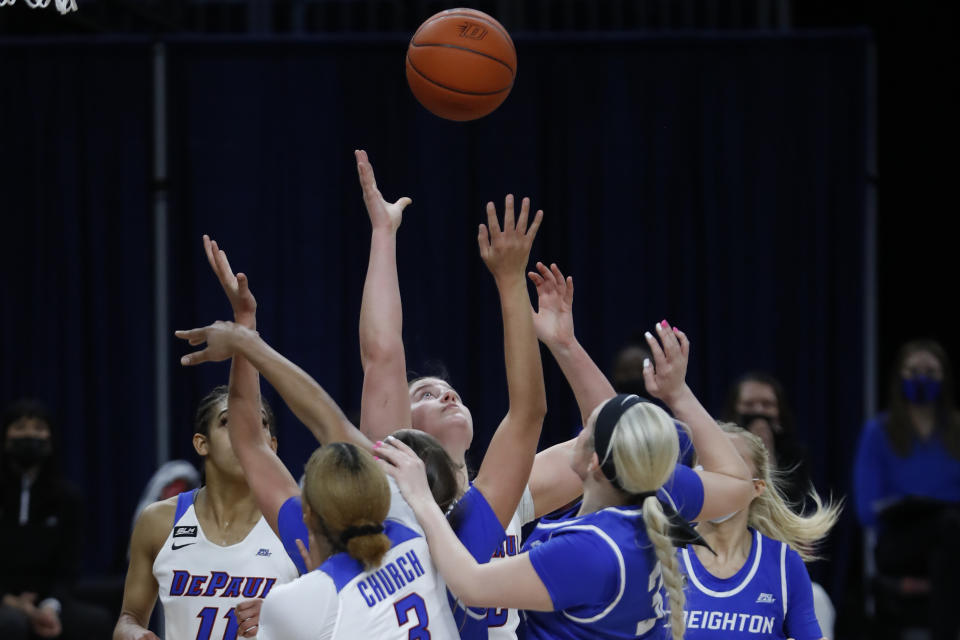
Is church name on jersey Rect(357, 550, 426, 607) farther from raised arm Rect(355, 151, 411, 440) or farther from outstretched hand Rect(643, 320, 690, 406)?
outstretched hand Rect(643, 320, 690, 406)

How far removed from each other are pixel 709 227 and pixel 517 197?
4.01 feet

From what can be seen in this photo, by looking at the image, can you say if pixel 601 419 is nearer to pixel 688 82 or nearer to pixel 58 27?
pixel 688 82

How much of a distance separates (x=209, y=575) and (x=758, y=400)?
2943mm

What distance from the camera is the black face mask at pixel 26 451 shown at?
6.62m

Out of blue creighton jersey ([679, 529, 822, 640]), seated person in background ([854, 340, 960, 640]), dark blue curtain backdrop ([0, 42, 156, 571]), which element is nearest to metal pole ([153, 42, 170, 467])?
dark blue curtain backdrop ([0, 42, 156, 571])

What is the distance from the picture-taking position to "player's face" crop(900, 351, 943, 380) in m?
6.61

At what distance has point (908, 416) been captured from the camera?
21.7ft

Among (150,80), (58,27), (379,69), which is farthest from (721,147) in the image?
(58,27)

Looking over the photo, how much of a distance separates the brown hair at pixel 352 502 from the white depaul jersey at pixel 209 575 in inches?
38.4

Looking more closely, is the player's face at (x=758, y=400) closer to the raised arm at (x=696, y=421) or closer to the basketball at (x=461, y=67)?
the basketball at (x=461, y=67)

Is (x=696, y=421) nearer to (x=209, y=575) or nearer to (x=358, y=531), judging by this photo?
(x=358, y=531)

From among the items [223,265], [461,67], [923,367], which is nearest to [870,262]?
[923,367]

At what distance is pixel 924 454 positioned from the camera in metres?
6.66

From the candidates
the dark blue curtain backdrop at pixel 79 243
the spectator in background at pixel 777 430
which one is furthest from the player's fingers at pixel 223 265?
the dark blue curtain backdrop at pixel 79 243
